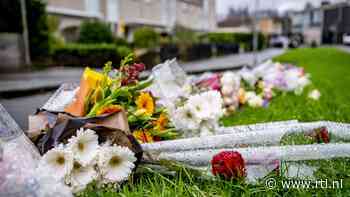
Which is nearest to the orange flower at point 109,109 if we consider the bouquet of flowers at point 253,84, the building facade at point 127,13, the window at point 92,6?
the bouquet of flowers at point 253,84

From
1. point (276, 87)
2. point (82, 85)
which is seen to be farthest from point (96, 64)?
point (82, 85)

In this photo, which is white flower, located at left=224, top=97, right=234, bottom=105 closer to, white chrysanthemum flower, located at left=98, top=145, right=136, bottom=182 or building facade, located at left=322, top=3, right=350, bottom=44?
white chrysanthemum flower, located at left=98, top=145, right=136, bottom=182

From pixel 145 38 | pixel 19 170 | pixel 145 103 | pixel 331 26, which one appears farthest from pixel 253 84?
pixel 331 26

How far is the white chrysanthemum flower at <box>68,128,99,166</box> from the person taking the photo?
1.64 meters

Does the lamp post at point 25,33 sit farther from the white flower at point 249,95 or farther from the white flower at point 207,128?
the white flower at point 207,128

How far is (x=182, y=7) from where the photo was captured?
50219 millimetres

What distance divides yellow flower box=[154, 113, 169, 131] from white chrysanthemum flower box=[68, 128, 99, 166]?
0.60m

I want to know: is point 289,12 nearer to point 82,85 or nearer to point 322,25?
point 322,25

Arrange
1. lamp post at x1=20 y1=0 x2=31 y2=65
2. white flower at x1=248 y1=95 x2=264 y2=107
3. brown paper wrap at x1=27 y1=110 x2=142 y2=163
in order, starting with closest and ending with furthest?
brown paper wrap at x1=27 y1=110 x2=142 y2=163, white flower at x1=248 y1=95 x2=264 y2=107, lamp post at x1=20 y1=0 x2=31 y2=65

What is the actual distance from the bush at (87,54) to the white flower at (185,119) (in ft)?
55.0

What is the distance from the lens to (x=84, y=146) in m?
1.68

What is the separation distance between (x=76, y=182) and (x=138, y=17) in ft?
126

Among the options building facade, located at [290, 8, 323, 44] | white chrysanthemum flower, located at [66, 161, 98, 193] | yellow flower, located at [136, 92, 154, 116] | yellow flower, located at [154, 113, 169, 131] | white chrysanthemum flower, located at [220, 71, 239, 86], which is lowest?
white chrysanthemum flower, located at [66, 161, 98, 193]

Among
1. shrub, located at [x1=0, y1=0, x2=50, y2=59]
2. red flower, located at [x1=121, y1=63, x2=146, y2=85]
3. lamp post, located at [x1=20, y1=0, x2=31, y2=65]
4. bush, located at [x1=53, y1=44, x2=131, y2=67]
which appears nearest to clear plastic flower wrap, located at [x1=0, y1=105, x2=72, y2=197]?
red flower, located at [x1=121, y1=63, x2=146, y2=85]
